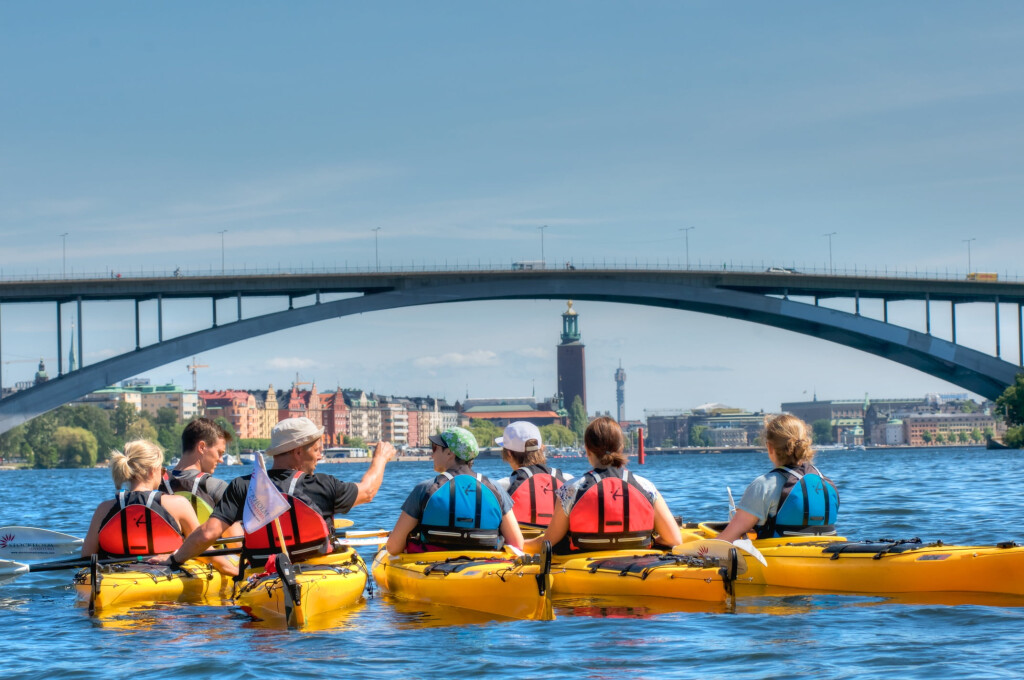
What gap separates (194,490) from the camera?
10.3 metres

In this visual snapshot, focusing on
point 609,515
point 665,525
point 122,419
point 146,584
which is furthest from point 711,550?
point 122,419

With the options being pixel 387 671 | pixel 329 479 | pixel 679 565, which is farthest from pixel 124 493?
pixel 679 565

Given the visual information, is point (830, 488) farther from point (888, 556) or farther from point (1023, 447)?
point (1023, 447)

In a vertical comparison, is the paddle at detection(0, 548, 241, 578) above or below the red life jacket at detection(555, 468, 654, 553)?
below

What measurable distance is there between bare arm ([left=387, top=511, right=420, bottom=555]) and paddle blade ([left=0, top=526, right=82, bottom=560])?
6.44m

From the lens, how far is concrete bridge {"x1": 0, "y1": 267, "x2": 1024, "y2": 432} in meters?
55.0

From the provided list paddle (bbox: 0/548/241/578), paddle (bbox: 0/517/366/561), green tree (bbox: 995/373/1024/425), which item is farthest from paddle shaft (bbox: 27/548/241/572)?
green tree (bbox: 995/373/1024/425)

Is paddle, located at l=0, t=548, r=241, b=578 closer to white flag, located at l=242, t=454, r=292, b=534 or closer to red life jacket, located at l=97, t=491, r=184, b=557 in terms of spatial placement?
red life jacket, located at l=97, t=491, r=184, b=557

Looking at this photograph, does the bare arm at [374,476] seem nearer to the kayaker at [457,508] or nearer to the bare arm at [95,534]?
the kayaker at [457,508]

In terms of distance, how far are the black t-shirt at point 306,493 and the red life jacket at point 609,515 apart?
5.72 ft

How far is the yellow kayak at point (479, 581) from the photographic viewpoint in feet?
26.6

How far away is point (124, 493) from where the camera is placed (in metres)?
9.41

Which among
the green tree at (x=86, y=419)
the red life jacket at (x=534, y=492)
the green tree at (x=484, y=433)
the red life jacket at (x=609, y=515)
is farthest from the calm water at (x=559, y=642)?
the green tree at (x=484, y=433)

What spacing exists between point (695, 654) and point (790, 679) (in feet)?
2.75
